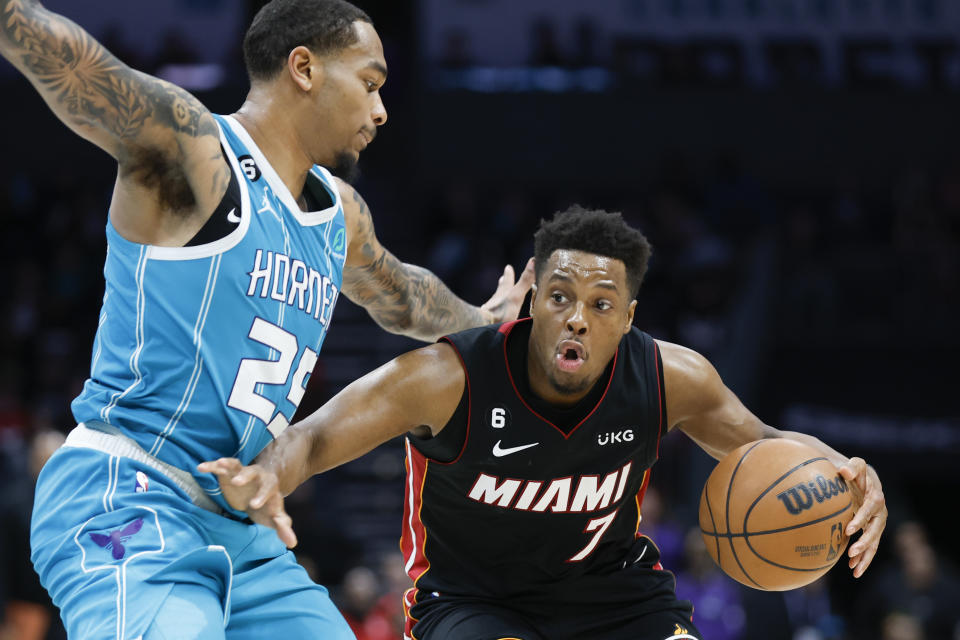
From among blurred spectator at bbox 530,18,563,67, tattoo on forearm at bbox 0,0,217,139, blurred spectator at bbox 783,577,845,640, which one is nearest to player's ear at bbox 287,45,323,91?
tattoo on forearm at bbox 0,0,217,139

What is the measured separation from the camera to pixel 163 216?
3141 mm

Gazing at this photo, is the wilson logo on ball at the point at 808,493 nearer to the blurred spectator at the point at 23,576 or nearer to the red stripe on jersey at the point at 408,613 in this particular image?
the red stripe on jersey at the point at 408,613

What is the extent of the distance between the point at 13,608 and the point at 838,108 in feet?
42.7

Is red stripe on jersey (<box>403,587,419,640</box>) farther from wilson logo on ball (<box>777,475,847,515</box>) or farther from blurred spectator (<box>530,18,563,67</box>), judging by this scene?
blurred spectator (<box>530,18,563,67</box>)

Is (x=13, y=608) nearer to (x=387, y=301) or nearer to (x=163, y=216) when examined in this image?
(x=387, y=301)

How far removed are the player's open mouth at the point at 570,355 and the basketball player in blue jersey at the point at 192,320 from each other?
756mm

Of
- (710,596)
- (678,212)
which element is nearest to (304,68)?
(710,596)

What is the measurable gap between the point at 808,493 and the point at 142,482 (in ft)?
7.01

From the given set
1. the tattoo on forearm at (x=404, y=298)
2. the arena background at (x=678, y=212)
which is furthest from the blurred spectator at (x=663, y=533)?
the tattoo on forearm at (x=404, y=298)

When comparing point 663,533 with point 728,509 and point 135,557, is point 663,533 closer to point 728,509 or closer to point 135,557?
point 728,509

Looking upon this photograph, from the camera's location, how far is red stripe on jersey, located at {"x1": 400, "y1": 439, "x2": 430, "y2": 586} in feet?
13.3

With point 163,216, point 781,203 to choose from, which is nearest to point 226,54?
point 781,203

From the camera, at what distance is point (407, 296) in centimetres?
454

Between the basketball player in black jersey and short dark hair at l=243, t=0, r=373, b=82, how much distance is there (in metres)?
0.97
